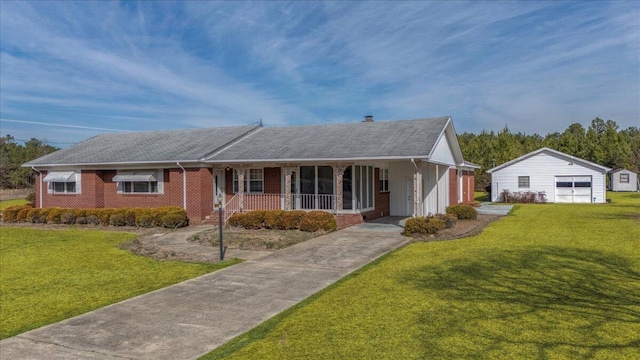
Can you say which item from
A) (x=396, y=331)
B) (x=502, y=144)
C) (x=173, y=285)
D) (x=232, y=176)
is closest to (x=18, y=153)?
(x=232, y=176)

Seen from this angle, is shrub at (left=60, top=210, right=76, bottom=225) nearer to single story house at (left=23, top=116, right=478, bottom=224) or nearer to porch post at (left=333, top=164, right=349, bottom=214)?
single story house at (left=23, top=116, right=478, bottom=224)

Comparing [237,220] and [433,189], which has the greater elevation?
[433,189]

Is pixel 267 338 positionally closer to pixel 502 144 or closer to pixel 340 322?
pixel 340 322

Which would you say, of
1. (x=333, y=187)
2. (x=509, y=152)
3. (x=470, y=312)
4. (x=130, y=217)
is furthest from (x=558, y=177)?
(x=470, y=312)

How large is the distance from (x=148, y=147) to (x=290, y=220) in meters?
10.8

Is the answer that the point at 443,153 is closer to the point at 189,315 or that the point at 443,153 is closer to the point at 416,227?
the point at 416,227

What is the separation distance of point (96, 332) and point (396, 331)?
4201 mm

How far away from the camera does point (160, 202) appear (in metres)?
20.4

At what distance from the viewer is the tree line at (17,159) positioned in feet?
199

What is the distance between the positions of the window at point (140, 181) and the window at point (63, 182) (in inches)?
107

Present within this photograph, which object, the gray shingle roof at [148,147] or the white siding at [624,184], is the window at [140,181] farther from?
the white siding at [624,184]

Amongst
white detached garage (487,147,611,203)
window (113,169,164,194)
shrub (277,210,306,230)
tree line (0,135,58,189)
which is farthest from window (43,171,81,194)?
tree line (0,135,58,189)

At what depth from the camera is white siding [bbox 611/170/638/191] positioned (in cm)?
4919

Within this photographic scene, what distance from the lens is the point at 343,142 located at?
61.6 feet
